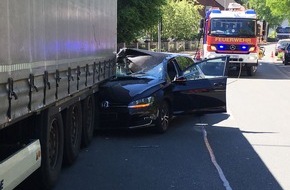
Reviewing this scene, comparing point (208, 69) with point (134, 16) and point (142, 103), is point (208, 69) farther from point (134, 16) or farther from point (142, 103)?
point (134, 16)

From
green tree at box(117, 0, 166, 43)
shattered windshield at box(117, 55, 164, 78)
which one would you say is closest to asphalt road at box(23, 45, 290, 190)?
shattered windshield at box(117, 55, 164, 78)

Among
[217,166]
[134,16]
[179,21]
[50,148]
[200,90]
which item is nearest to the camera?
[50,148]

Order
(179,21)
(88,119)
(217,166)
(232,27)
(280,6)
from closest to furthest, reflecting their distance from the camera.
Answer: (217,166) → (88,119) → (232,27) → (280,6) → (179,21)

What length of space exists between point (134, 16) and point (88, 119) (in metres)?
12.3

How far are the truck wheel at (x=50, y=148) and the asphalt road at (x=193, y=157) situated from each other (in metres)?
0.24

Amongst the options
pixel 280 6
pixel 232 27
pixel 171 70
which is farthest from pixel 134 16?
pixel 280 6

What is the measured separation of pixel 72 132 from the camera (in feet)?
24.9

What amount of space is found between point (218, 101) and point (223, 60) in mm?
977

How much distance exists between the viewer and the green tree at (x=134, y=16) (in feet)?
67.5

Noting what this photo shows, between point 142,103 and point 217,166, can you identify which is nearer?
point 217,166

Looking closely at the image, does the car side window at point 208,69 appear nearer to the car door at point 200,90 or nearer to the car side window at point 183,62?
the car door at point 200,90

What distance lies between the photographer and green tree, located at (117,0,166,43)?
810 inches

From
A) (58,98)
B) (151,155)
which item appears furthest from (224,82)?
(58,98)

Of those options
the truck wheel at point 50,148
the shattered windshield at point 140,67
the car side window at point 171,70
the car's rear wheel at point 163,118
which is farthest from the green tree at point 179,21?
the truck wheel at point 50,148
